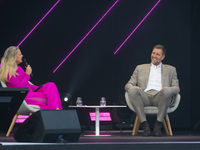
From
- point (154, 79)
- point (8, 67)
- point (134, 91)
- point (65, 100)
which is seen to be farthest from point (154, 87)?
point (8, 67)

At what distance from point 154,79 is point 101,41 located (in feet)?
5.05

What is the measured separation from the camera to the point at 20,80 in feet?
12.7

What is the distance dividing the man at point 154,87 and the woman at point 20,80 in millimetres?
861

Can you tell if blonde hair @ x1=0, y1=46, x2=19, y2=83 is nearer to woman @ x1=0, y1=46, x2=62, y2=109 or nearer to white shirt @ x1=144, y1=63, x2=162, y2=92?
woman @ x1=0, y1=46, x2=62, y2=109

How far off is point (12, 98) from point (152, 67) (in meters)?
2.43

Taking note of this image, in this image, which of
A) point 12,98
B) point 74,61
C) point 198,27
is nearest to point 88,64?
point 74,61

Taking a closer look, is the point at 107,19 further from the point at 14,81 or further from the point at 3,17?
the point at 14,81

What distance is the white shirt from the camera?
410 cm

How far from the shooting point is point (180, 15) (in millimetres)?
5574

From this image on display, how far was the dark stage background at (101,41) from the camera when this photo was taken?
5.30 metres

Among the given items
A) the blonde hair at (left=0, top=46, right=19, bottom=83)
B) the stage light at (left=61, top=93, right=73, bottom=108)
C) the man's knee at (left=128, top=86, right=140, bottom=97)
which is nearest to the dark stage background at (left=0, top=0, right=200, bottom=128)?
the stage light at (left=61, top=93, right=73, bottom=108)

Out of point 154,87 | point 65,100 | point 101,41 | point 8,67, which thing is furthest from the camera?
point 101,41

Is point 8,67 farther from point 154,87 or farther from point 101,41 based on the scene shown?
point 101,41

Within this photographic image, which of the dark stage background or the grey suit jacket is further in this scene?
the dark stage background
